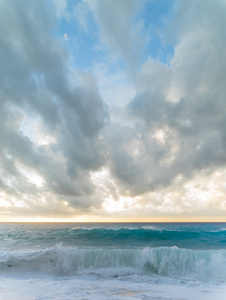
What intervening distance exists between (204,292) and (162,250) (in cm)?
776

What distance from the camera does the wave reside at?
41.9 ft

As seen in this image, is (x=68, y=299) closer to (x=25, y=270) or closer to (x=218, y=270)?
(x=25, y=270)

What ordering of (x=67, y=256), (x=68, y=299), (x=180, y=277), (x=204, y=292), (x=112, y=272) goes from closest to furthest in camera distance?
(x=68, y=299) < (x=204, y=292) < (x=180, y=277) < (x=112, y=272) < (x=67, y=256)

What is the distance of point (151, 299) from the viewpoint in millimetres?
6305

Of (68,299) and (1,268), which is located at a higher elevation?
(68,299)

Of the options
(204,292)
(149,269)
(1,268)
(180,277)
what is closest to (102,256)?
(149,269)

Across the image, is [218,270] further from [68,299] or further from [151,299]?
[68,299]

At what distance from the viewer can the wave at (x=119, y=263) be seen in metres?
12.8

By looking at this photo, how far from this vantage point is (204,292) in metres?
8.18

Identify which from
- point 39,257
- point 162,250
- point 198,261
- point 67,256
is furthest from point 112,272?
point 198,261

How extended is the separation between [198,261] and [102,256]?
26.8 ft

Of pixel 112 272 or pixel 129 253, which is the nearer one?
pixel 112 272

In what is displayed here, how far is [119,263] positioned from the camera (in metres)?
14.2

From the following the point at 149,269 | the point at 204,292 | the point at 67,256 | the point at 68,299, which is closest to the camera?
the point at 68,299
